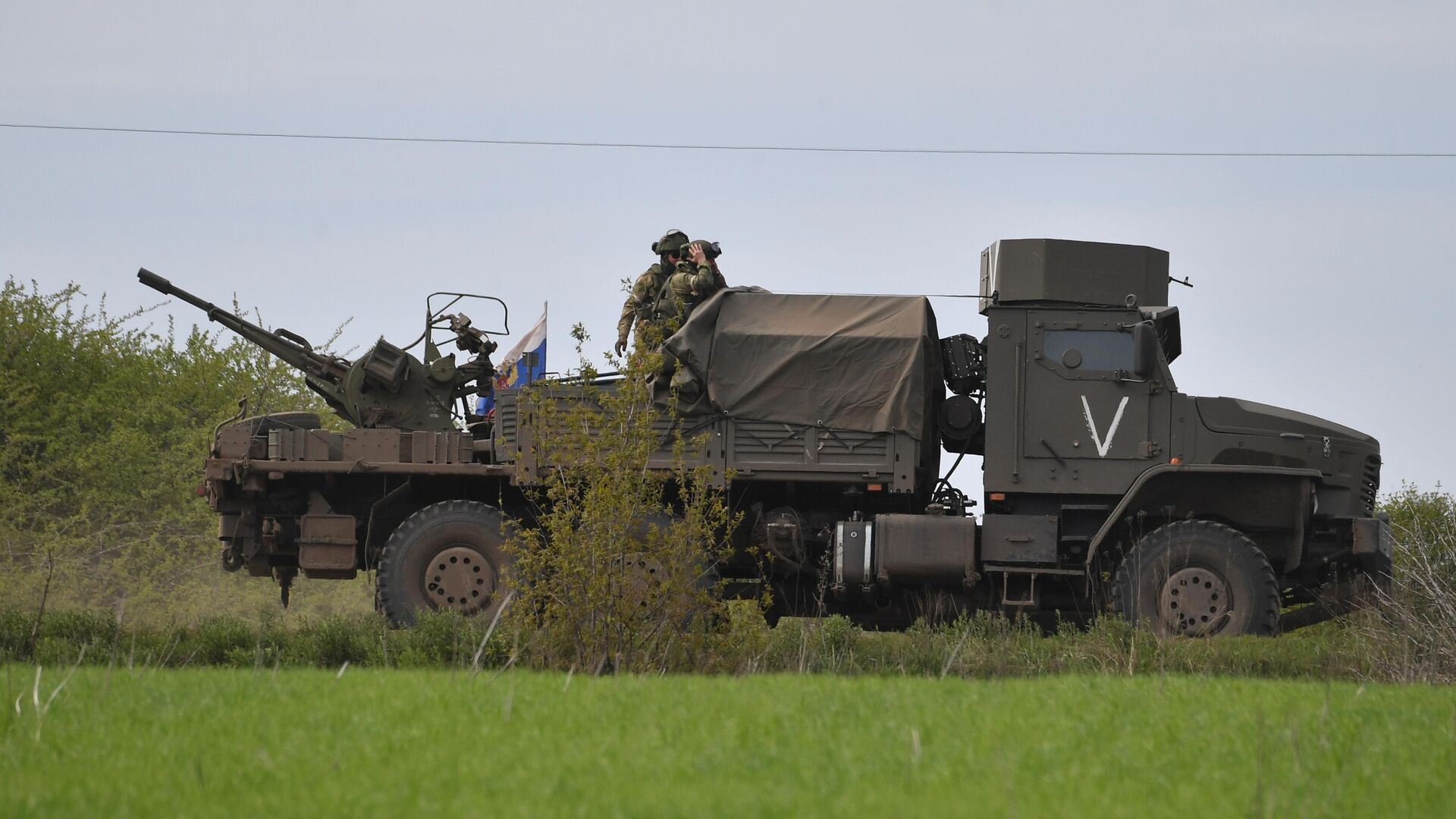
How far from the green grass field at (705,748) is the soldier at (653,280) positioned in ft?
22.5

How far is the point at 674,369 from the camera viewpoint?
1404cm

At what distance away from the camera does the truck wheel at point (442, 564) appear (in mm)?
14250

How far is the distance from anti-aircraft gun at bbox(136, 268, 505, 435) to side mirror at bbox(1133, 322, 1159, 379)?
620 centimetres

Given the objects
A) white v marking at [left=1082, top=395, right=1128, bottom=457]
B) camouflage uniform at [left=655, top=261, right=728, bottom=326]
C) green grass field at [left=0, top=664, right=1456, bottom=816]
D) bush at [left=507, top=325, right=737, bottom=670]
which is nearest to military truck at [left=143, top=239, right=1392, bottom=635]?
white v marking at [left=1082, top=395, right=1128, bottom=457]

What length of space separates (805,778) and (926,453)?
29.8 ft

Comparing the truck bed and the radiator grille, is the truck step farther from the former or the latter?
the radiator grille

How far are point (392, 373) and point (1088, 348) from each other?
6.60m

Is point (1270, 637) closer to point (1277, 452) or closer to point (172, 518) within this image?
point (1277, 452)

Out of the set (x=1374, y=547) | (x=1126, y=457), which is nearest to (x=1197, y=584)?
(x=1126, y=457)

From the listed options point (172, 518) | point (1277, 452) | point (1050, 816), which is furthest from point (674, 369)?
point (172, 518)

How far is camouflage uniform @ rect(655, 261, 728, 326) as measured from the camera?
14.4 meters

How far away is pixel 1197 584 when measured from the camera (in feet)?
44.2

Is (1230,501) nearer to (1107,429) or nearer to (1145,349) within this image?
(1107,429)

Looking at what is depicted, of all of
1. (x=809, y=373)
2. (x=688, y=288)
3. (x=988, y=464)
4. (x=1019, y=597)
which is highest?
(x=688, y=288)
